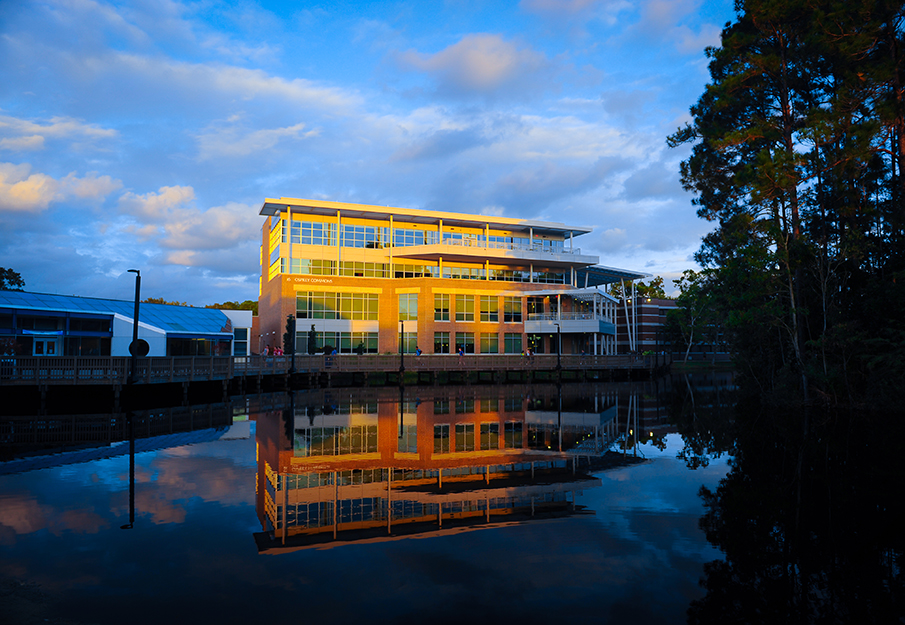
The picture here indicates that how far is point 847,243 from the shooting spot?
20.0 metres

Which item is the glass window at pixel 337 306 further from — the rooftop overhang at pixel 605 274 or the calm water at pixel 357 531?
the calm water at pixel 357 531

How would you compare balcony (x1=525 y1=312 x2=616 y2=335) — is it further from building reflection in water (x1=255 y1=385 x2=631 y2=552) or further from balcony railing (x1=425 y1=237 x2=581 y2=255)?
building reflection in water (x1=255 y1=385 x2=631 y2=552)

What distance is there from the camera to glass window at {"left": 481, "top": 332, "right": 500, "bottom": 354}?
5737 centimetres

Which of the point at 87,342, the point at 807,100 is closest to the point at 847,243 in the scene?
the point at 807,100

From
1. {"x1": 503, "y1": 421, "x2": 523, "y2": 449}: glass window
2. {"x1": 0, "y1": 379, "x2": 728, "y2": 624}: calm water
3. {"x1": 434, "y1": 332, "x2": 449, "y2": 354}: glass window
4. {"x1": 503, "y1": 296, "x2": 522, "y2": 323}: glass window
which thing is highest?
{"x1": 503, "y1": 296, "x2": 522, "y2": 323}: glass window

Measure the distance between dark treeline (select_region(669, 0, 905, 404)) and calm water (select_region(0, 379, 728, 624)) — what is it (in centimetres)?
933

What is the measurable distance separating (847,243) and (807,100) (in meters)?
7.56

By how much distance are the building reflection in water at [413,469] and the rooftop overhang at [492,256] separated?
111 ft

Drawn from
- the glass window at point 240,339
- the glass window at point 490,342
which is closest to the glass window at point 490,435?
the glass window at point 490,342

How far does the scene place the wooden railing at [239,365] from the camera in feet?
74.7

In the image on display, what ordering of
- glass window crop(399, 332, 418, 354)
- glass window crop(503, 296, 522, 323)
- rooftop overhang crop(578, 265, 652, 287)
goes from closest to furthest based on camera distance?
1. glass window crop(399, 332, 418, 354)
2. glass window crop(503, 296, 522, 323)
3. rooftop overhang crop(578, 265, 652, 287)

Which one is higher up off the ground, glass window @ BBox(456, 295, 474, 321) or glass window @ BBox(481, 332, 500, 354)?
glass window @ BBox(456, 295, 474, 321)

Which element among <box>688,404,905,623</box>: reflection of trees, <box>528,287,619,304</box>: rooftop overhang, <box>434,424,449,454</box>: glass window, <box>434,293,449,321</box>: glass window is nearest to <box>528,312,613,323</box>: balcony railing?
<box>528,287,619,304</box>: rooftop overhang

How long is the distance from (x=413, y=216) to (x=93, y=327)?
96.4 ft
